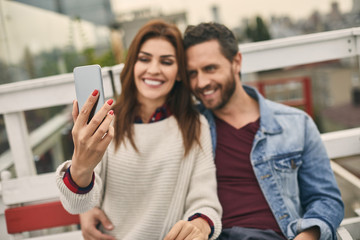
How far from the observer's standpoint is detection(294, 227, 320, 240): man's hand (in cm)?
133

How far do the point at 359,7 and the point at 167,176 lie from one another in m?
1.94

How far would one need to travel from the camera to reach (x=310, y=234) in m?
1.34

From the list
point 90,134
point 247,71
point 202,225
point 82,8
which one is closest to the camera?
point 90,134

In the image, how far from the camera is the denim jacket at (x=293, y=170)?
1425mm

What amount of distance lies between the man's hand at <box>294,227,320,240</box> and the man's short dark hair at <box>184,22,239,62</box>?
85 centimetres

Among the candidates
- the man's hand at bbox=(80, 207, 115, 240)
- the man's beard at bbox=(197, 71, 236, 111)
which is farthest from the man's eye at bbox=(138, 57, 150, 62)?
the man's hand at bbox=(80, 207, 115, 240)

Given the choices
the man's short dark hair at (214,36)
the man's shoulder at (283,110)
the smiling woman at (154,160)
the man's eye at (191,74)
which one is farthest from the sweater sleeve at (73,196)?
the man's shoulder at (283,110)

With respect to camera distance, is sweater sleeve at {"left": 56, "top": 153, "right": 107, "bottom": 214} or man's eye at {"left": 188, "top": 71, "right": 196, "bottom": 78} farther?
man's eye at {"left": 188, "top": 71, "right": 196, "bottom": 78}

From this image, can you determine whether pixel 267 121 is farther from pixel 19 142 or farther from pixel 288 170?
pixel 19 142

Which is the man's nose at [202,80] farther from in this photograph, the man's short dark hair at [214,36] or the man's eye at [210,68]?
the man's short dark hair at [214,36]

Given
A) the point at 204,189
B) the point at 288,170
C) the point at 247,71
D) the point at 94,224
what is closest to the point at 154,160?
the point at 204,189

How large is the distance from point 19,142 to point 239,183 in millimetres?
1114

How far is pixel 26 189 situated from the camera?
1.59 metres

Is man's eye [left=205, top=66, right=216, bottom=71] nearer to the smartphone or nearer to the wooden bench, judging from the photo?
the smartphone
